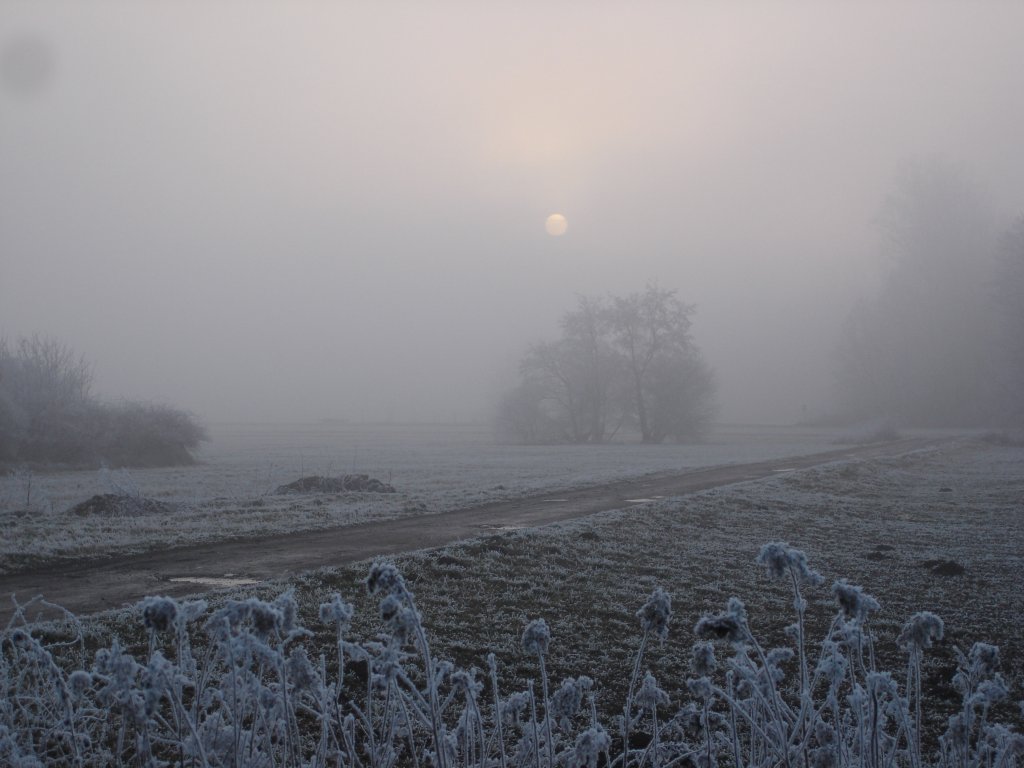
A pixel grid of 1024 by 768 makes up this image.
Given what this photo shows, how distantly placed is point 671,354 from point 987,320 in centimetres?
3865

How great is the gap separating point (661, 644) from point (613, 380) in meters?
60.8

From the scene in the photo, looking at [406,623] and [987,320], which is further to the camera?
[987,320]

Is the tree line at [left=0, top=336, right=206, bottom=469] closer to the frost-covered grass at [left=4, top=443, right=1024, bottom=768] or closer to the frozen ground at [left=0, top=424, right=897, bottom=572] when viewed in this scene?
the frozen ground at [left=0, top=424, right=897, bottom=572]

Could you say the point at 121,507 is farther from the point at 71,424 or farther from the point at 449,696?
the point at 71,424

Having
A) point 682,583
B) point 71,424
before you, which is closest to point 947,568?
point 682,583

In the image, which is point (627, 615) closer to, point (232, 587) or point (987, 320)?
point (232, 587)

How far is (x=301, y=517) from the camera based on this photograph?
14562mm

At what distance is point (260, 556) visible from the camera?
35.4ft

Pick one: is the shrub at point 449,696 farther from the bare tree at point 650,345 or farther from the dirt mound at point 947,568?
the bare tree at point 650,345

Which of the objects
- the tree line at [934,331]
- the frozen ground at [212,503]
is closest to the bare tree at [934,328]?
the tree line at [934,331]

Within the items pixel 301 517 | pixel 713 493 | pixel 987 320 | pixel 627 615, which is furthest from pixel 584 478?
pixel 987 320

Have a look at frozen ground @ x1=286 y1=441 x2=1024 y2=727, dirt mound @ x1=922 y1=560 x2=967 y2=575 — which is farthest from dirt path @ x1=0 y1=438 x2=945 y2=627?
dirt mound @ x1=922 y1=560 x2=967 y2=575

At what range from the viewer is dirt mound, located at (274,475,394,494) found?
20297 millimetres

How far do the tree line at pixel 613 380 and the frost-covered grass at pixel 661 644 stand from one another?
4800 centimetres
